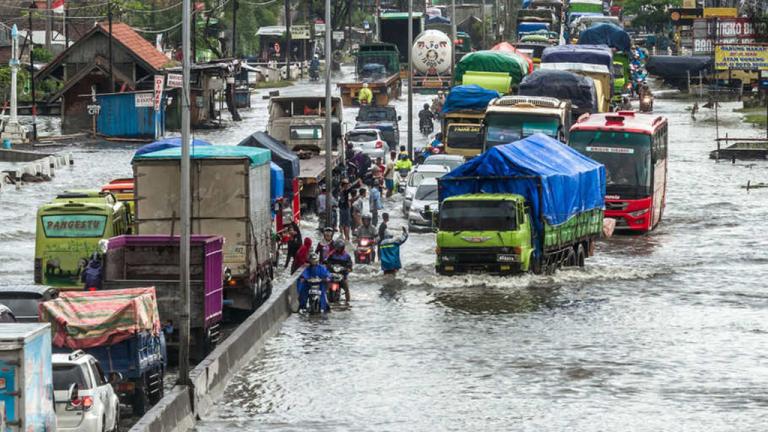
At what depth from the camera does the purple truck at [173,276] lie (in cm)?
2431

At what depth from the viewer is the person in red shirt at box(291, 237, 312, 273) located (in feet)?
108

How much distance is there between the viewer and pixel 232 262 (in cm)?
2934

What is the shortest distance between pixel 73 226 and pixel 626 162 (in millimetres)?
17636

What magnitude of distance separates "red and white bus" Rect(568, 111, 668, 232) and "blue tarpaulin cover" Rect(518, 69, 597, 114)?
12.8 m

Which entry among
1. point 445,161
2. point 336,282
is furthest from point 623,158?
point 336,282

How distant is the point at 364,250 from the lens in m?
37.1

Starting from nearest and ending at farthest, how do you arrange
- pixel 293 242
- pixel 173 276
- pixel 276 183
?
1. pixel 173 276
2. pixel 293 242
3. pixel 276 183

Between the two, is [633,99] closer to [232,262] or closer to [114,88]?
[114,88]

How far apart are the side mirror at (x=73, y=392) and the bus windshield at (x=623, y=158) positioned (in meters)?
26.8

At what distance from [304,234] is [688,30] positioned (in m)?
87.1

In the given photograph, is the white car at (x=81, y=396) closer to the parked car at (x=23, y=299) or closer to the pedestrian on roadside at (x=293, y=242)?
the parked car at (x=23, y=299)

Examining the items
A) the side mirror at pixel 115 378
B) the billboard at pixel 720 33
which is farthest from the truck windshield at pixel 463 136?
the billboard at pixel 720 33

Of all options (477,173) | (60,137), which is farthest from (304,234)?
(60,137)

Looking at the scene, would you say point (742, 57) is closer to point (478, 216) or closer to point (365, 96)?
point (365, 96)
